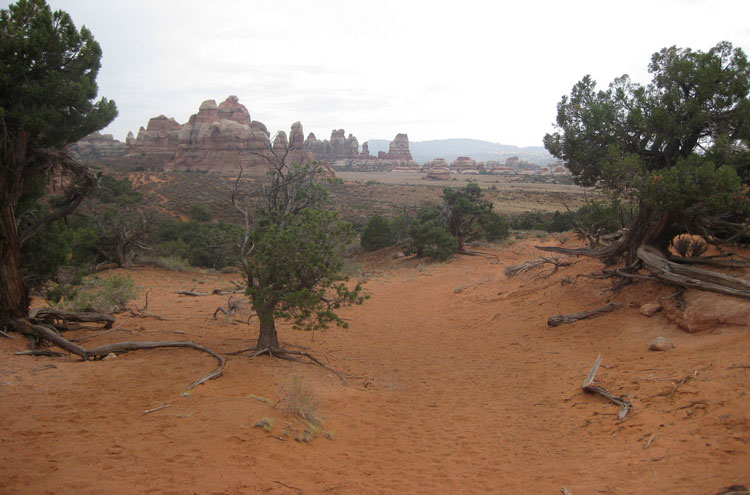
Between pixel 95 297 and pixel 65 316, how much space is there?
2032mm

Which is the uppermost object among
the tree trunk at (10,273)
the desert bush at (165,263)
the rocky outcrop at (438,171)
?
the rocky outcrop at (438,171)

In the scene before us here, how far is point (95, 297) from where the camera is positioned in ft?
33.9

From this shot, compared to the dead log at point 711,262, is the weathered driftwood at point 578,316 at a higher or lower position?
lower

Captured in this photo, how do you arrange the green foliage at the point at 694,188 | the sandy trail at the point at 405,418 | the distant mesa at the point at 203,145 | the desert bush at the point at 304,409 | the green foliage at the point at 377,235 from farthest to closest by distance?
the distant mesa at the point at 203,145 → the green foliage at the point at 377,235 → the green foliage at the point at 694,188 → the desert bush at the point at 304,409 → the sandy trail at the point at 405,418

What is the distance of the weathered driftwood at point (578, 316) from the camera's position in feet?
31.9

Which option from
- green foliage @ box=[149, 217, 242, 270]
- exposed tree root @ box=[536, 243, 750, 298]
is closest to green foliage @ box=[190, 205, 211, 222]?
green foliage @ box=[149, 217, 242, 270]

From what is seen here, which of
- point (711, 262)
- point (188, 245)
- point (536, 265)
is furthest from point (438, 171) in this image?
point (711, 262)

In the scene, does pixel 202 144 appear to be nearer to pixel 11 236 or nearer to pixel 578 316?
pixel 11 236

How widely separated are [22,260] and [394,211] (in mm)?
36916

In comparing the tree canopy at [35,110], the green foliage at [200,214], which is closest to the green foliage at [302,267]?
the tree canopy at [35,110]

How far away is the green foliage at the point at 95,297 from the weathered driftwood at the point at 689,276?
11755 millimetres

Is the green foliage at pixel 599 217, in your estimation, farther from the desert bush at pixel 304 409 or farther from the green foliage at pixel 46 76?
the green foliage at pixel 46 76

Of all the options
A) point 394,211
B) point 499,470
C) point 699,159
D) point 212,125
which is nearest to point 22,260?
point 499,470

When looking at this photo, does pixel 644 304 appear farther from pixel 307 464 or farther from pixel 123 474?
pixel 123 474
